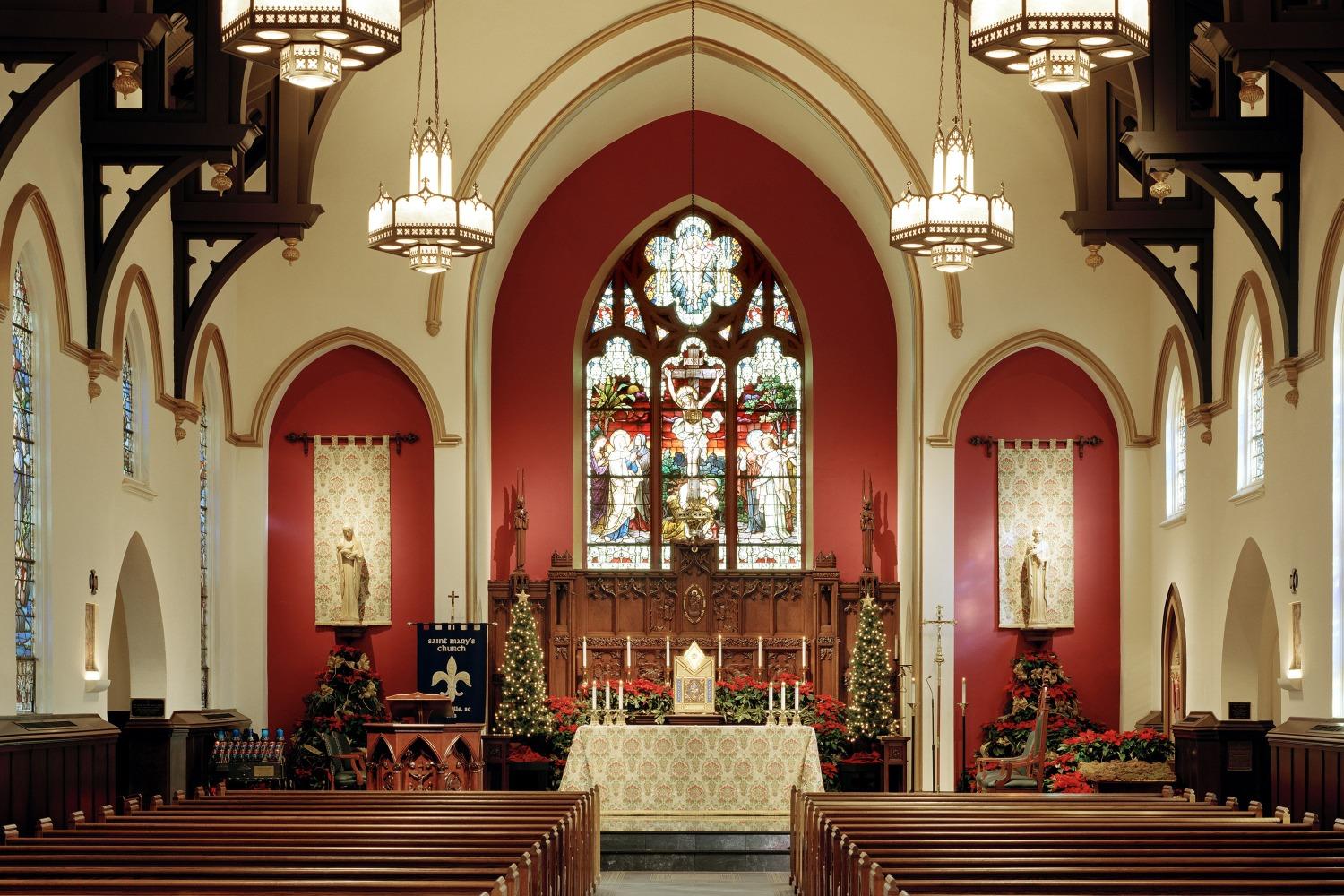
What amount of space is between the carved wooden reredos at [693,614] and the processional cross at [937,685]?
95 cm

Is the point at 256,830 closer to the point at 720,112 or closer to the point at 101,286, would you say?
the point at 101,286

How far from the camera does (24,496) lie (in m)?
13.3

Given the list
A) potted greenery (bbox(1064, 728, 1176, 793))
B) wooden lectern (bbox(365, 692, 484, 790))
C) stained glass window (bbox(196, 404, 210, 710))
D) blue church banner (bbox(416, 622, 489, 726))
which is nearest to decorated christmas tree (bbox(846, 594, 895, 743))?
potted greenery (bbox(1064, 728, 1176, 793))

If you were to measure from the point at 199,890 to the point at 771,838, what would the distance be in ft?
31.0

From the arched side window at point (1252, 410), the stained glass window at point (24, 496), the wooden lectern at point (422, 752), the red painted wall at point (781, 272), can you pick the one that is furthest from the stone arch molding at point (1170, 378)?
the stained glass window at point (24, 496)

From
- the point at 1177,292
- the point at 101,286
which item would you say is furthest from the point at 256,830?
the point at 1177,292

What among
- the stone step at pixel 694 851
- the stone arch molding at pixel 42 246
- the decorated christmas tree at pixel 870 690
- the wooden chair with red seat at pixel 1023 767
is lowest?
the stone step at pixel 694 851

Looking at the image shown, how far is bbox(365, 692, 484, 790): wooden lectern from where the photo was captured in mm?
16312

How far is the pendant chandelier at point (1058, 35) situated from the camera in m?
9.31

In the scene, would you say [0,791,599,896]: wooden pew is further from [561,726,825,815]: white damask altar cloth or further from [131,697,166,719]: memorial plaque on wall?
[561,726,825,815]: white damask altar cloth

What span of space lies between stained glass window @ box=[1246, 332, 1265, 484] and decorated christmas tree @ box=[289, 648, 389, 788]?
9.33 m

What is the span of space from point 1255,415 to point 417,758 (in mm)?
8415

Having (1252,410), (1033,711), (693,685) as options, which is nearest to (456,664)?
(693,685)

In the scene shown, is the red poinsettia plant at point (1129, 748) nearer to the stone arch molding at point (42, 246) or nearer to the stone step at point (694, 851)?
the stone step at point (694, 851)
